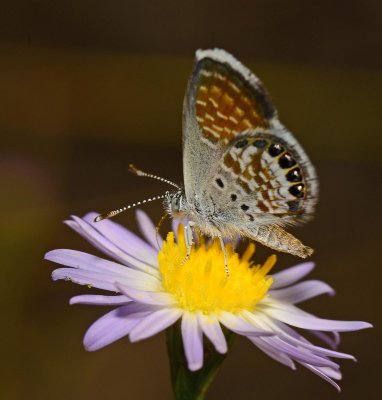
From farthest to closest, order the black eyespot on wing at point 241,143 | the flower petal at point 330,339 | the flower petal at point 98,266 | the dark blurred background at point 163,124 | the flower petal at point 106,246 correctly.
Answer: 1. the dark blurred background at point 163,124
2. the flower petal at point 330,339
3. the flower petal at point 106,246
4. the black eyespot on wing at point 241,143
5. the flower petal at point 98,266

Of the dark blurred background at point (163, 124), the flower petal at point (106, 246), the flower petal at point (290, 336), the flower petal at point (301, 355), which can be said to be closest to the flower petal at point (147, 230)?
the flower petal at point (106, 246)

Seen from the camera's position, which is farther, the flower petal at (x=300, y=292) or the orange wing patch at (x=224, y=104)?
the flower petal at (x=300, y=292)

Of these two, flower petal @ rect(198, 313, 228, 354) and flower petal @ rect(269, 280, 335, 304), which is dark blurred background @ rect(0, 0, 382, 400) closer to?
flower petal @ rect(269, 280, 335, 304)

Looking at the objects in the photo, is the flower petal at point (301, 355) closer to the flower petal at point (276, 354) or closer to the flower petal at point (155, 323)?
the flower petal at point (276, 354)

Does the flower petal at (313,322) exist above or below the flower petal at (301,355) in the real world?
above

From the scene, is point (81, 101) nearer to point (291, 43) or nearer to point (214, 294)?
point (291, 43)

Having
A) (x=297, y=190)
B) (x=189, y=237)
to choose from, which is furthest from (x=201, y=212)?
(x=297, y=190)

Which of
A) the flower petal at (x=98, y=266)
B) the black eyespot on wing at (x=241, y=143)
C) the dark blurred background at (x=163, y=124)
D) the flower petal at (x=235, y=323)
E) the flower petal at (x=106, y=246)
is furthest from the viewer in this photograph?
the dark blurred background at (x=163, y=124)

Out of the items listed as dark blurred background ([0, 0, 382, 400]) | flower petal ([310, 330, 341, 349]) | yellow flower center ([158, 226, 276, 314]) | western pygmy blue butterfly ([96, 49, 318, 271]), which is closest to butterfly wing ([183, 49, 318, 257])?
western pygmy blue butterfly ([96, 49, 318, 271])
